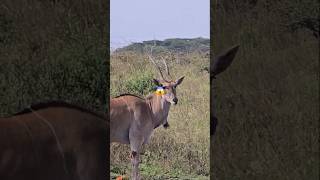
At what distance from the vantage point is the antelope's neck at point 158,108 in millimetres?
5164

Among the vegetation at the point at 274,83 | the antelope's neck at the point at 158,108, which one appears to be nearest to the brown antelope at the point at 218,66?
the vegetation at the point at 274,83

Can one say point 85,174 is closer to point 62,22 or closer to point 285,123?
point 62,22

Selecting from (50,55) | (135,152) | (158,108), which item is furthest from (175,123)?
(50,55)

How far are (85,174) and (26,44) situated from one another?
3.90 ft

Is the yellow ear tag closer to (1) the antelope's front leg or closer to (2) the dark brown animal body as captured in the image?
(1) the antelope's front leg

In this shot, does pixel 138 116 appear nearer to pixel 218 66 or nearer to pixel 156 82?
pixel 156 82

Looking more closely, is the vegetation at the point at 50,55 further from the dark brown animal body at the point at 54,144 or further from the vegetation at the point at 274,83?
the vegetation at the point at 274,83

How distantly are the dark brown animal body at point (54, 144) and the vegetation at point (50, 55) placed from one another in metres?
0.20

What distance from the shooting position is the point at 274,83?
516 centimetres

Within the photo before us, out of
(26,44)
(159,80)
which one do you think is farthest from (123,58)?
(26,44)

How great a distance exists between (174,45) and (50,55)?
1.06 meters

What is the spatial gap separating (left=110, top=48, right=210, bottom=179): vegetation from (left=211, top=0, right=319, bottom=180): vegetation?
156 mm

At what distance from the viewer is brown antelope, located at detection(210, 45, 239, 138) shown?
5082mm

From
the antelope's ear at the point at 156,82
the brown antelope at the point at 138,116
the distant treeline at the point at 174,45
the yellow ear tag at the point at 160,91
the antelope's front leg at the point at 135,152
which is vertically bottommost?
the antelope's front leg at the point at 135,152
